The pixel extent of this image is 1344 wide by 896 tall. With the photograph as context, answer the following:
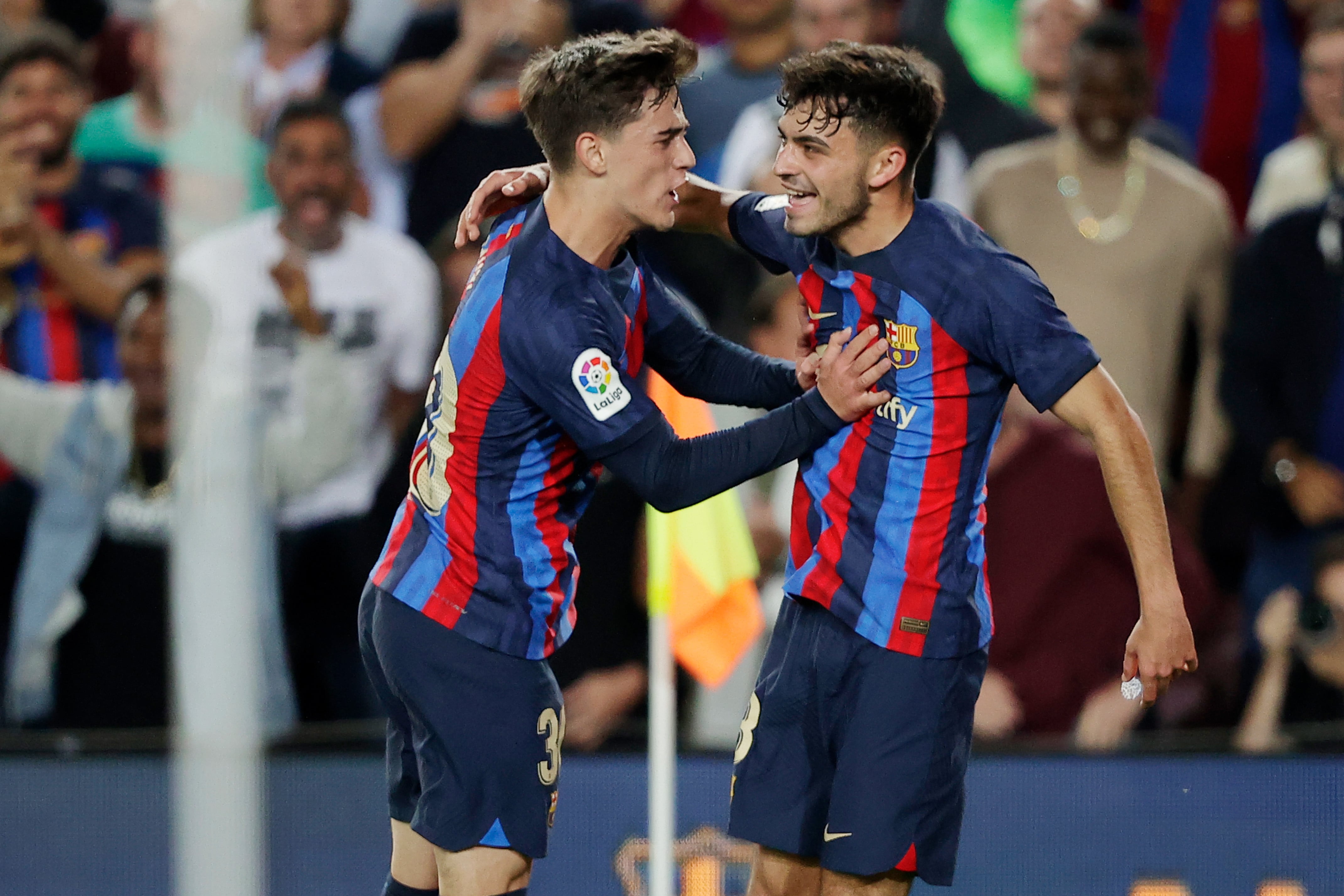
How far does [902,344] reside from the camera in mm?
2863

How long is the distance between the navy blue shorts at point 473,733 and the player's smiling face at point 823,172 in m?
0.94

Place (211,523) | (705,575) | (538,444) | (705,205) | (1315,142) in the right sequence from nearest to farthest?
(538,444) < (705,205) < (705,575) < (211,523) < (1315,142)

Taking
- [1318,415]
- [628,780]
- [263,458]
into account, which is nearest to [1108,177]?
[1318,415]

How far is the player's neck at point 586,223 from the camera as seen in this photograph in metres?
2.89

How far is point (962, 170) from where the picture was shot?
5.26 meters

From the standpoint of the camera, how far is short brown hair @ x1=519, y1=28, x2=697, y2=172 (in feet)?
9.39

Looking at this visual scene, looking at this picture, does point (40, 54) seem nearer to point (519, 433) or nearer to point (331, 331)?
point (331, 331)

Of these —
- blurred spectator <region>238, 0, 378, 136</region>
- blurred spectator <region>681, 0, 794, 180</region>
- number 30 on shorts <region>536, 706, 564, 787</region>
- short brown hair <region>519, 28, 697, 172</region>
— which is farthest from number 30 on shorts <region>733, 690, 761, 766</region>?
blurred spectator <region>238, 0, 378, 136</region>

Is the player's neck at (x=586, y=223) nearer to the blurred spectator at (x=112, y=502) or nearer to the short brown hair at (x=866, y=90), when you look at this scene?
the short brown hair at (x=866, y=90)

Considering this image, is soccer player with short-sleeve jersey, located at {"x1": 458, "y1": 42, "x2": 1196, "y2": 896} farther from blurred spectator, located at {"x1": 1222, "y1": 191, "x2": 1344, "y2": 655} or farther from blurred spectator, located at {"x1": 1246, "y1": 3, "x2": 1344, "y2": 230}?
blurred spectator, located at {"x1": 1246, "y1": 3, "x2": 1344, "y2": 230}

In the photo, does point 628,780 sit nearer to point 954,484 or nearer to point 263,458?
point 263,458

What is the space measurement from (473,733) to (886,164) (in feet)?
4.02

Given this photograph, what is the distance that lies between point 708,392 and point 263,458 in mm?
2308

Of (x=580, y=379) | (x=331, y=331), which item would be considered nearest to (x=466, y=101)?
(x=331, y=331)
